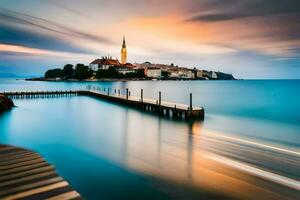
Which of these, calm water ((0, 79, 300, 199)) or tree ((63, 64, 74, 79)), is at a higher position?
tree ((63, 64, 74, 79))

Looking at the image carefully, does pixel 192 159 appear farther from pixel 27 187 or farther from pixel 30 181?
pixel 27 187

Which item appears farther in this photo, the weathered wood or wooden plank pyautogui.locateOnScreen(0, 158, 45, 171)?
the weathered wood

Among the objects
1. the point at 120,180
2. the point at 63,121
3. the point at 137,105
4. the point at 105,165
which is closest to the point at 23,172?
the point at 120,180

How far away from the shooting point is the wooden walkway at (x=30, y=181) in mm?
6207

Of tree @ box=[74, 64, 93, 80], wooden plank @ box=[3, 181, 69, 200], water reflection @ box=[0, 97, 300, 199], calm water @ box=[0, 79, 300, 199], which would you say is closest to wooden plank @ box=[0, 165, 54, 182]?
wooden plank @ box=[3, 181, 69, 200]

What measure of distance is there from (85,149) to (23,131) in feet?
25.7

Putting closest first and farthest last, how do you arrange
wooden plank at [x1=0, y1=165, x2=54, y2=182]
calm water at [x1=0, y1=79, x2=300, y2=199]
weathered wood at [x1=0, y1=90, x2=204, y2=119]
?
wooden plank at [x1=0, y1=165, x2=54, y2=182] → calm water at [x1=0, y1=79, x2=300, y2=199] → weathered wood at [x1=0, y1=90, x2=204, y2=119]

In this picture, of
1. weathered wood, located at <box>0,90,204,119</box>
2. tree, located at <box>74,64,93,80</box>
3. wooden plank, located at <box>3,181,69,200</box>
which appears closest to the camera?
wooden plank, located at <box>3,181,69,200</box>

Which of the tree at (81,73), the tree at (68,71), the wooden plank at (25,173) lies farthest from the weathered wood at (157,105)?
the tree at (68,71)

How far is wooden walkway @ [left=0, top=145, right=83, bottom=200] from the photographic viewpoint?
20.4 feet

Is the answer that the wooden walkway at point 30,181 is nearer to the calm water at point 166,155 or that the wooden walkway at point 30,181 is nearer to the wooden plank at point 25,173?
the wooden plank at point 25,173

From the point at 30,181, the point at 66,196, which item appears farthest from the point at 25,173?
the point at 66,196

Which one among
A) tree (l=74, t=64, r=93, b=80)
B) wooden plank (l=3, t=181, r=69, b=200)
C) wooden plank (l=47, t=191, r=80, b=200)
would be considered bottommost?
wooden plank (l=47, t=191, r=80, b=200)

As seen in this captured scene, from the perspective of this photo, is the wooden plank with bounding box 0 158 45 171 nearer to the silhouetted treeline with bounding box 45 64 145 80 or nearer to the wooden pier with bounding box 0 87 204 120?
the wooden pier with bounding box 0 87 204 120
